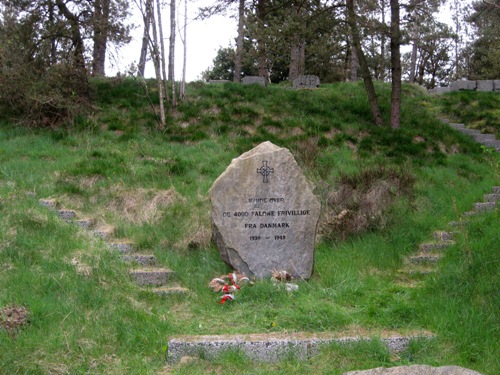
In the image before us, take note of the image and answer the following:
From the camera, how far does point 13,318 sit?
5.71 meters

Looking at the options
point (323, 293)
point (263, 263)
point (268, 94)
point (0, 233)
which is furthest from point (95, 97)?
point (323, 293)

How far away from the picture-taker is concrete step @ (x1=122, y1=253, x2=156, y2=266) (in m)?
8.05

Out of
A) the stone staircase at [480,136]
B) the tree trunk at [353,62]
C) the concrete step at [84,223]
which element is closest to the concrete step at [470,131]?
the stone staircase at [480,136]

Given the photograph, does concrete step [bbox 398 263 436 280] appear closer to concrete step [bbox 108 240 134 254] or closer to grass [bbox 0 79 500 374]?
grass [bbox 0 79 500 374]

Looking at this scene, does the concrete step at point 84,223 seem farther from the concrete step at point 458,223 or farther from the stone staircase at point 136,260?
the concrete step at point 458,223

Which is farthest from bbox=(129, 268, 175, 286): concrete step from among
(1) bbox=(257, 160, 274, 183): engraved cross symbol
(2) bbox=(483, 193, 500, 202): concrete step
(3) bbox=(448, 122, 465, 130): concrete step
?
(3) bbox=(448, 122, 465, 130): concrete step

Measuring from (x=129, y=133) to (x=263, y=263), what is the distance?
740cm

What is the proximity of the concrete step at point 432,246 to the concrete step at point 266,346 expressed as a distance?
10.5 ft

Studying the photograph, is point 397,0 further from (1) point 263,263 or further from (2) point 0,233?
(2) point 0,233

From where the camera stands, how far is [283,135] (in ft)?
47.3

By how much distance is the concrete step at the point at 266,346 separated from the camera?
5531 millimetres

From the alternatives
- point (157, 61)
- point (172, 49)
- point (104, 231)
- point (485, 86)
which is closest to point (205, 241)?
point (104, 231)

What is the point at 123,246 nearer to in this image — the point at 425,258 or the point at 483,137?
the point at 425,258

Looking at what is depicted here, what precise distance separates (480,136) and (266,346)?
1298cm
